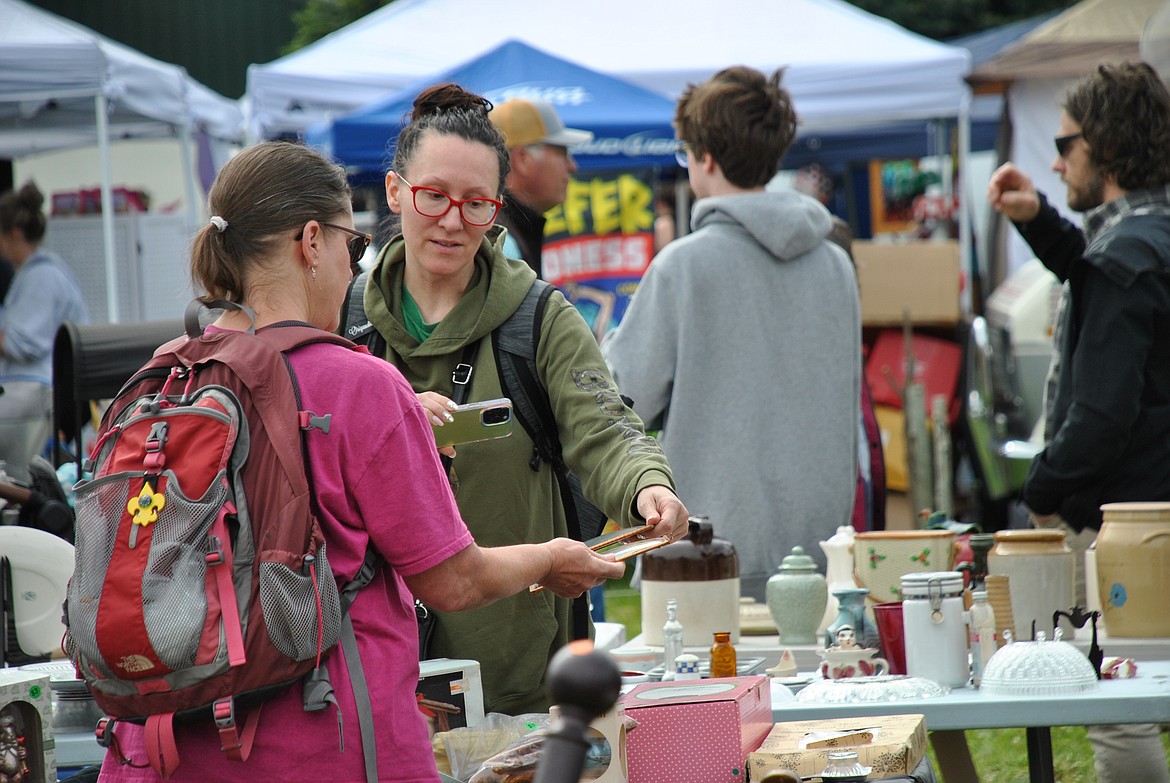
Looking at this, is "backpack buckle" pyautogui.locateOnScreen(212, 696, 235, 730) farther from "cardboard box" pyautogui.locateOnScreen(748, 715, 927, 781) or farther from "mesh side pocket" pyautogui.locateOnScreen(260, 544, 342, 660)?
"cardboard box" pyautogui.locateOnScreen(748, 715, 927, 781)

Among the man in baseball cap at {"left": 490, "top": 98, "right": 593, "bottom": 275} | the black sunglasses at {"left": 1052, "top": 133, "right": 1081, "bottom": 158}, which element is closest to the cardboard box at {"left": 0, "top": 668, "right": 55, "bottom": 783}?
the man in baseball cap at {"left": 490, "top": 98, "right": 593, "bottom": 275}

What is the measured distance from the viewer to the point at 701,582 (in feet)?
9.35

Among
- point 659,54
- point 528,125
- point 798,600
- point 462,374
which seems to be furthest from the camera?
point 659,54

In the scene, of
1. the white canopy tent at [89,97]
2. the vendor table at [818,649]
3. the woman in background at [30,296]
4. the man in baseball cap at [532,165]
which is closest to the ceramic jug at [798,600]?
the vendor table at [818,649]

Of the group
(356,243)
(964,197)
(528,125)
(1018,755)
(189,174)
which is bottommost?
(1018,755)

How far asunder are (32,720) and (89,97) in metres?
6.48

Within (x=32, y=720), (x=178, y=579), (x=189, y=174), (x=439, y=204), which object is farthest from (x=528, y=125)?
(x=189, y=174)

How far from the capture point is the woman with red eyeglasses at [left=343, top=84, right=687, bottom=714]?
219cm

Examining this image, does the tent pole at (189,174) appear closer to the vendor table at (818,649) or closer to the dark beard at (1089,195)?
the dark beard at (1089,195)

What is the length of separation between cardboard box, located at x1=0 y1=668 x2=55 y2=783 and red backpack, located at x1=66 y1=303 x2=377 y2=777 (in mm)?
596

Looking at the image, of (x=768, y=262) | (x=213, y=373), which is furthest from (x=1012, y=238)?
(x=213, y=373)

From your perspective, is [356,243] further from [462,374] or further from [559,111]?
[559,111]

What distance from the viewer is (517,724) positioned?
6.43 ft

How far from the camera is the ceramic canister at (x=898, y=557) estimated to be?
2.80 meters
